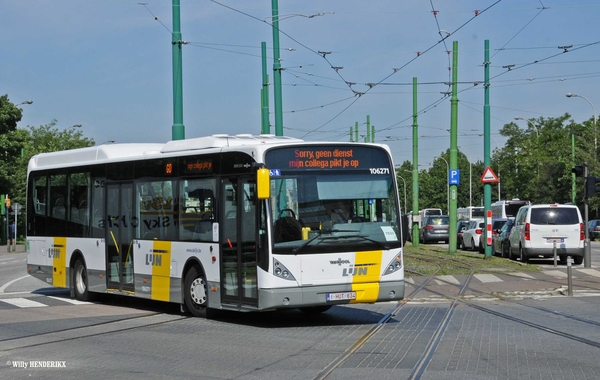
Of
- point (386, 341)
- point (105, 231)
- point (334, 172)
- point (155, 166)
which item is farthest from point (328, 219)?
point (105, 231)

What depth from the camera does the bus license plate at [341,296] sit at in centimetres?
1316

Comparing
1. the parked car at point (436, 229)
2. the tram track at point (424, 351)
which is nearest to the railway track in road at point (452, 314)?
the tram track at point (424, 351)

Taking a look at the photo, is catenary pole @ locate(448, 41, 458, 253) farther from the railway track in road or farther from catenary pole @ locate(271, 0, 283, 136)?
the railway track in road

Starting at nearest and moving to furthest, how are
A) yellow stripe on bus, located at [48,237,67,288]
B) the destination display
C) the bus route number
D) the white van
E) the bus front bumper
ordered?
1. the bus front bumper
2. the destination display
3. the bus route number
4. yellow stripe on bus, located at [48,237,67,288]
5. the white van

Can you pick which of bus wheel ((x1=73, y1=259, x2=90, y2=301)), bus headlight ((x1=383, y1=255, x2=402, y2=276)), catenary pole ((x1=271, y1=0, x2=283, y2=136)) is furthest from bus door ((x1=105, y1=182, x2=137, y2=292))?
catenary pole ((x1=271, y1=0, x2=283, y2=136))

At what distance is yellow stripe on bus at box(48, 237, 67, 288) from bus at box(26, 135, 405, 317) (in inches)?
100

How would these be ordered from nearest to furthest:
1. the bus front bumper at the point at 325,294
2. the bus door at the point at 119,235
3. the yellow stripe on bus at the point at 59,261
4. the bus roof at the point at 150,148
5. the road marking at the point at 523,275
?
the bus front bumper at the point at 325,294 < the bus roof at the point at 150,148 < the bus door at the point at 119,235 < the yellow stripe on bus at the point at 59,261 < the road marking at the point at 523,275

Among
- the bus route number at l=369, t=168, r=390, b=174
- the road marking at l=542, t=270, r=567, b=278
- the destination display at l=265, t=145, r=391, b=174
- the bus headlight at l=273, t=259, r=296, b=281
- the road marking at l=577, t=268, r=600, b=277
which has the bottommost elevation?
the road marking at l=542, t=270, r=567, b=278

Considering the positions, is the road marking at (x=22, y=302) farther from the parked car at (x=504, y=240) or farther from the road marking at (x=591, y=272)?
the parked car at (x=504, y=240)

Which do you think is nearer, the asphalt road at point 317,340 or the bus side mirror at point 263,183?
the asphalt road at point 317,340

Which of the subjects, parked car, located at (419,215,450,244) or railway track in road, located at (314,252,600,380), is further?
parked car, located at (419,215,450,244)

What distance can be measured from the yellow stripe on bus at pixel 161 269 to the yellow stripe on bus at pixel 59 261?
147 inches

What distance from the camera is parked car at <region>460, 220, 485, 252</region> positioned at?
40.8 meters

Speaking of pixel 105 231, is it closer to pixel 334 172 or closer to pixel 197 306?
pixel 197 306
